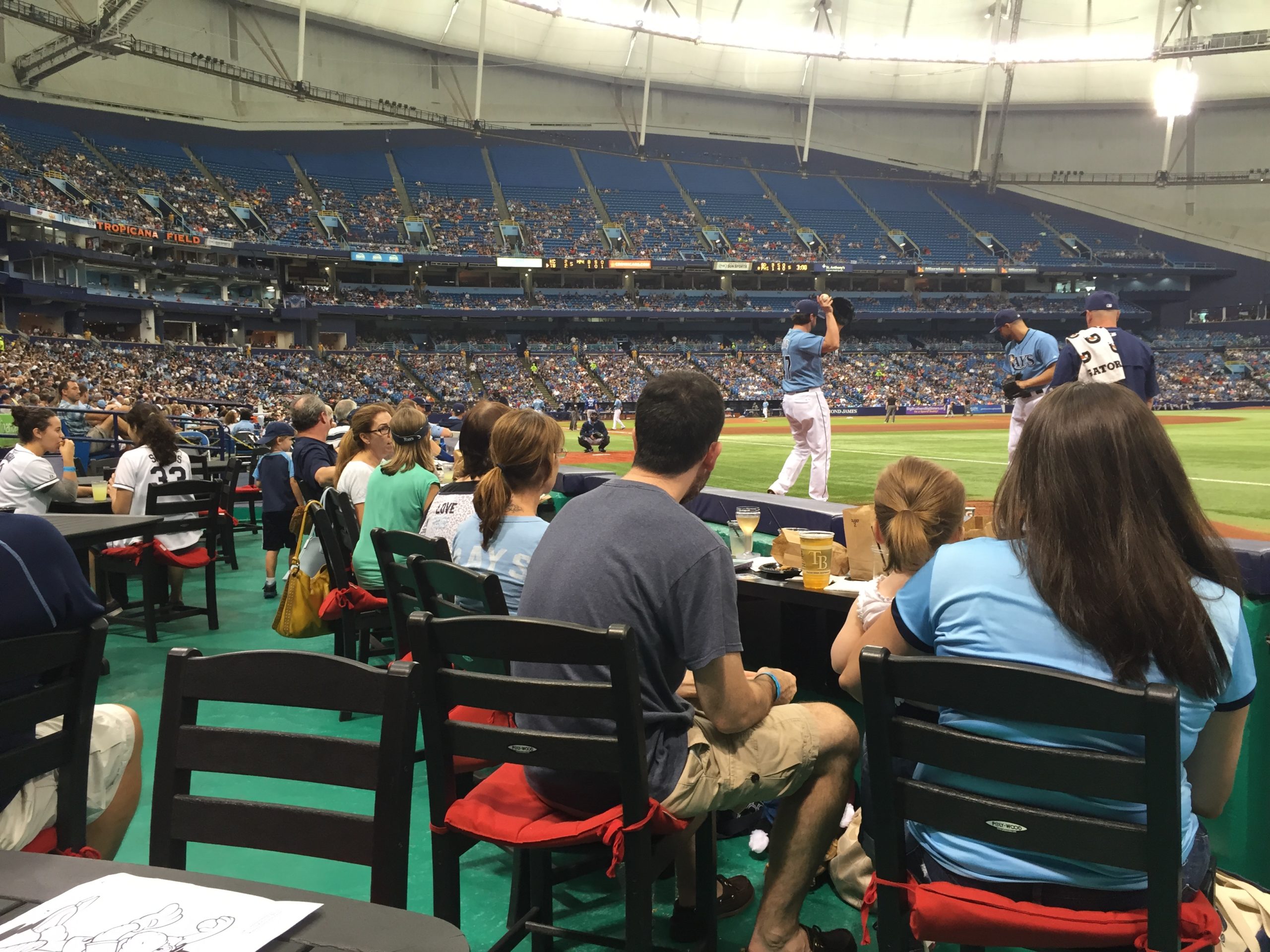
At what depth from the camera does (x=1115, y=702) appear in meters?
1.57

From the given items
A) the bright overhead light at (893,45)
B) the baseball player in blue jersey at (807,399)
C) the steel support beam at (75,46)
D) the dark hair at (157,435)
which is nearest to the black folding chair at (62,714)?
the dark hair at (157,435)

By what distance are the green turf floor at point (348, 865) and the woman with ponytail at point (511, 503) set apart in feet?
3.12


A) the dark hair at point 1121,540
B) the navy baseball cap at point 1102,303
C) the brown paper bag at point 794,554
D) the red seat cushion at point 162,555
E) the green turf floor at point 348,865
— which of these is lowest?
the green turf floor at point 348,865

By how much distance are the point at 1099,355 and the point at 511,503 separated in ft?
17.9

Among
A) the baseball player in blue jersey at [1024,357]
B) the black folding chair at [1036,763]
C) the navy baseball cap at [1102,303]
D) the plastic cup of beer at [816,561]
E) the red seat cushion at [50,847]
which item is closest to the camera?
the black folding chair at [1036,763]

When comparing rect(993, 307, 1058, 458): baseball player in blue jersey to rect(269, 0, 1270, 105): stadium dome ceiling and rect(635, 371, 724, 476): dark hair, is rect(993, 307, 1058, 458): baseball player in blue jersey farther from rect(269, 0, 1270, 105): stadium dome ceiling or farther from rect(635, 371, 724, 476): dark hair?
rect(269, 0, 1270, 105): stadium dome ceiling

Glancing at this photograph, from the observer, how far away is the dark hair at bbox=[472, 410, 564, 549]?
3434 mm

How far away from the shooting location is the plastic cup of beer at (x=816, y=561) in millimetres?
3316

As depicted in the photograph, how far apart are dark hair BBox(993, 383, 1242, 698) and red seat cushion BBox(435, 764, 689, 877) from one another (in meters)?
1.12

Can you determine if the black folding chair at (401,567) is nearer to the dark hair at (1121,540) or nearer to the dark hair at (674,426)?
the dark hair at (674,426)

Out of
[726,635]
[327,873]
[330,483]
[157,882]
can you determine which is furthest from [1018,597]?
[330,483]

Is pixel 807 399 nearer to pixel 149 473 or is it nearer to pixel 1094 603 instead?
pixel 149 473

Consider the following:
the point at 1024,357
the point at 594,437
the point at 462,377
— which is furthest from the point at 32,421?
the point at 462,377

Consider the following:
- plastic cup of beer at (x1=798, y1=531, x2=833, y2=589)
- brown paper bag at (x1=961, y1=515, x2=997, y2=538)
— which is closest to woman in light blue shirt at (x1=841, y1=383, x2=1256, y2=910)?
plastic cup of beer at (x1=798, y1=531, x2=833, y2=589)
